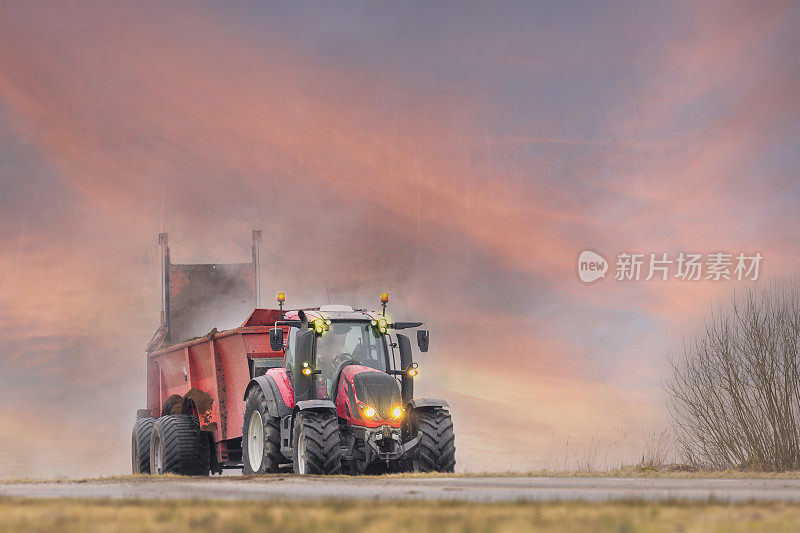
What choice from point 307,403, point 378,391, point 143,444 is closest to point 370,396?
point 378,391

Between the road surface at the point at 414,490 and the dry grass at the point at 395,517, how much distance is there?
922 mm

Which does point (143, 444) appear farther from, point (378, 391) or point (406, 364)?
point (378, 391)

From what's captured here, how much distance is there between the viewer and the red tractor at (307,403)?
1694 centimetres

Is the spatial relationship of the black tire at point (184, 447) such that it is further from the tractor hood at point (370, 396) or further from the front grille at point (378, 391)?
the front grille at point (378, 391)

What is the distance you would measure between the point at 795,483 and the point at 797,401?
655 centimetres

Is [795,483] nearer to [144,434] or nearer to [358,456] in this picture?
[358,456]

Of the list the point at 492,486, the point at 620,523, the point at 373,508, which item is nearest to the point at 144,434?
the point at 492,486

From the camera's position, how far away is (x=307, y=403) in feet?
55.5

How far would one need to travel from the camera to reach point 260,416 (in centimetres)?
1827

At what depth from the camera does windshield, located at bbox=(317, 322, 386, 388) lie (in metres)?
17.8

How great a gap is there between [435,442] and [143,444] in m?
8.55

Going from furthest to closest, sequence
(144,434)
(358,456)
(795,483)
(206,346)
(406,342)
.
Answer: (144,434) → (206,346) → (406,342) → (358,456) → (795,483)

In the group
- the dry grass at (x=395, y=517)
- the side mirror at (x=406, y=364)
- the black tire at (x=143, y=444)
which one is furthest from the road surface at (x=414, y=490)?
the black tire at (x=143, y=444)

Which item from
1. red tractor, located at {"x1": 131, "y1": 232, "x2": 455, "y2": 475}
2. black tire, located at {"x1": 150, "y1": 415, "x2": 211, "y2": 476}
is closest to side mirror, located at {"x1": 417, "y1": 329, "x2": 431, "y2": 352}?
red tractor, located at {"x1": 131, "y1": 232, "x2": 455, "y2": 475}
